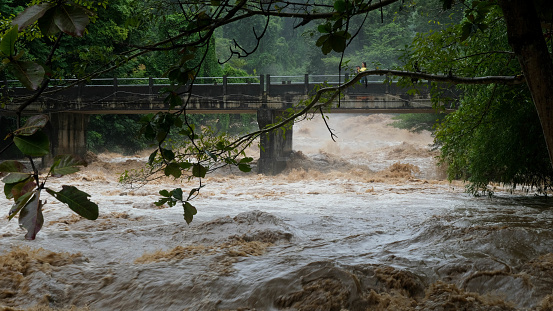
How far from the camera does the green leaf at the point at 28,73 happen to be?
1.19 metres

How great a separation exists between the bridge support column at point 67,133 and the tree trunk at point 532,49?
855 inches

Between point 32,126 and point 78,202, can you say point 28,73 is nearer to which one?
point 32,126

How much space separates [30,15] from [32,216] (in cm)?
53

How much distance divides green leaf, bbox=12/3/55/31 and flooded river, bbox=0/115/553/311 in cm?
311

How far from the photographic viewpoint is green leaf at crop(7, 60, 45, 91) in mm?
1190

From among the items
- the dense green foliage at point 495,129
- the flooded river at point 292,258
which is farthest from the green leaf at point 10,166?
the dense green foliage at point 495,129

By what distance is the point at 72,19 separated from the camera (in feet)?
4.02

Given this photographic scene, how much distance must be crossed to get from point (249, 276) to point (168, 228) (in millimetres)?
3387

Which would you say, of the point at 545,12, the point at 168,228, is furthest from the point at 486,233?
the point at 168,228

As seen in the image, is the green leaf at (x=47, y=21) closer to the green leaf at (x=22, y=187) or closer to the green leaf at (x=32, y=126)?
the green leaf at (x=32, y=126)

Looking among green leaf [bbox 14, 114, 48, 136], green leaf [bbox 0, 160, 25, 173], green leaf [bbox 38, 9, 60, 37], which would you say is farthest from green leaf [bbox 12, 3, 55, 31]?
green leaf [bbox 0, 160, 25, 173]

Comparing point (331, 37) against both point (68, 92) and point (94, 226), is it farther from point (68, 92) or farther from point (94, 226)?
point (68, 92)

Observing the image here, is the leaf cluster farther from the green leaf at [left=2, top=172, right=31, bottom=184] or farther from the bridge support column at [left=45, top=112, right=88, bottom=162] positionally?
the bridge support column at [left=45, top=112, right=88, bottom=162]

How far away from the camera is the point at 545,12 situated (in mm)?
3561
